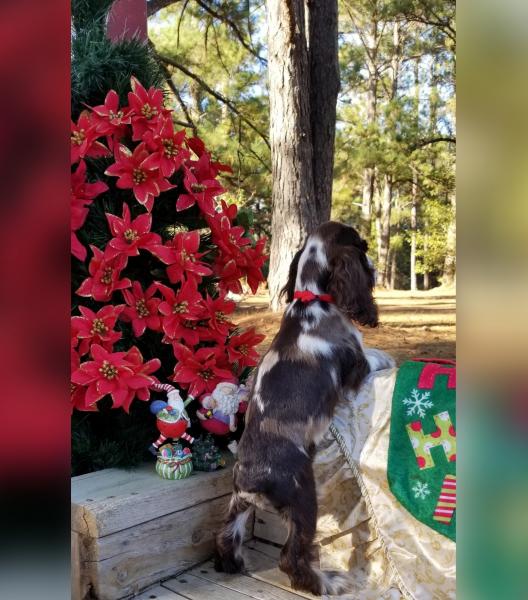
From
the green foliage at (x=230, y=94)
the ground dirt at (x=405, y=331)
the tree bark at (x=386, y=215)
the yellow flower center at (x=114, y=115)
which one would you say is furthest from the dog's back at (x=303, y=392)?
the tree bark at (x=386, y=215)

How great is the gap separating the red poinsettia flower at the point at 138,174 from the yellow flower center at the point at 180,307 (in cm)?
42

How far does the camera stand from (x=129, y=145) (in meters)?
2.82

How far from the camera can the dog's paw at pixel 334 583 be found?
7.64 feet

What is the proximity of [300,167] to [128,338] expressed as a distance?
3567 mm

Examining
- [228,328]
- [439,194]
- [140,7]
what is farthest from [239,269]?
[439,194]

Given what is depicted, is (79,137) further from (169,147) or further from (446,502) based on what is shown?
(446,502)

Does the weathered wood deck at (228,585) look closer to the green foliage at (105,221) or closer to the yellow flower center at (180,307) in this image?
the green foliage at (105,221)

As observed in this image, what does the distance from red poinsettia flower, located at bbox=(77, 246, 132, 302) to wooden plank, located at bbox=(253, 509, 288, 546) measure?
1.17 metres

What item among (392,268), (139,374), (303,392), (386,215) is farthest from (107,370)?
(392,268)

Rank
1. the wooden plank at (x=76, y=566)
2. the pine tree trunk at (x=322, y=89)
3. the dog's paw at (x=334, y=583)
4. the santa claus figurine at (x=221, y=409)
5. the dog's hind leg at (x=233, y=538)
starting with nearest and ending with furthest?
the wooden plank at (x=76, y=566), the dog's paw at (x=334, y=583), the dog's hind leg at (x=233, y=538), the santa claus figurine at (x=221, y=409), the pine tree trunk at (x=322, y=89)

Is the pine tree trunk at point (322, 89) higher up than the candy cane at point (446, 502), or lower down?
higher up

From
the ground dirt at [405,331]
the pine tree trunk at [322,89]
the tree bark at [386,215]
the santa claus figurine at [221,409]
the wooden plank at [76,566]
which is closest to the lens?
the wooden plank at [76,566]

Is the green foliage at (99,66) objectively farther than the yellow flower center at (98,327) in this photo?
Yes
